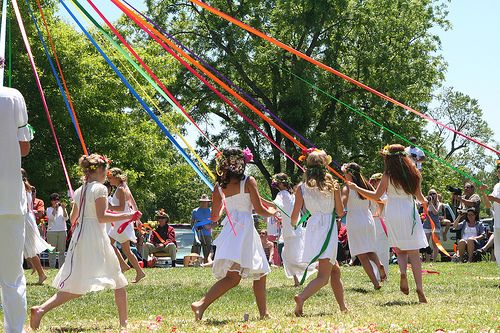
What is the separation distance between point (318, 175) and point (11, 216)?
3519 mm

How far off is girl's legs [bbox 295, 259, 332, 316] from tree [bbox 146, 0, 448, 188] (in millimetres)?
22378

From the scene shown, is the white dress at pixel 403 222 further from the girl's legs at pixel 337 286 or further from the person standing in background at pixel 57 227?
the person standing in background at pixel 57 227

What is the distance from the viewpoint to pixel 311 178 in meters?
8.14

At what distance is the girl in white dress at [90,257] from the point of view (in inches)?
275

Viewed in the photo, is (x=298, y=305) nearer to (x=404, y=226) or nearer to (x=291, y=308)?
(x=291, y=308)

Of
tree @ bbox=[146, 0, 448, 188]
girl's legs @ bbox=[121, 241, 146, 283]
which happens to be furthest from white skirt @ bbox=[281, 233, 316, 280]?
tree @ bbox=[146, 0, 448, 188]

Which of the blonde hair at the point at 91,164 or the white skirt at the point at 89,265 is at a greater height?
the blonde hair at the point at 91,164

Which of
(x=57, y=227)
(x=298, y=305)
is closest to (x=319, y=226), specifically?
(x=298, y=305)

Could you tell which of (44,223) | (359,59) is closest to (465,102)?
(359,59)

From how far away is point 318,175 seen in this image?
8.14 meters

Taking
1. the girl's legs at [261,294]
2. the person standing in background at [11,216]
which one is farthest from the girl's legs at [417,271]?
the person standing in background at [11,216]

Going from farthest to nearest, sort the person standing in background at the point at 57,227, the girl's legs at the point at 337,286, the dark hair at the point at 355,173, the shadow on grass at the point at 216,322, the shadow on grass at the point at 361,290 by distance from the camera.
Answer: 1. the person standing in background at the point at 57,227
2. the shadow on grass at the point at 361,290
3. the dark hair at the point at 355,173
4. the girl's legs at the point at 337,286
5. the shadow on grass at the point at 216,322

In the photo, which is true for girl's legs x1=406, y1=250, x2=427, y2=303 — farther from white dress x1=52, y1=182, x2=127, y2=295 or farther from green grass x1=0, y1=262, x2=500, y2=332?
white dress x1=52, y1=182, x2=127, y2=295

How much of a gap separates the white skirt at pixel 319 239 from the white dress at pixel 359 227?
2.78 m
